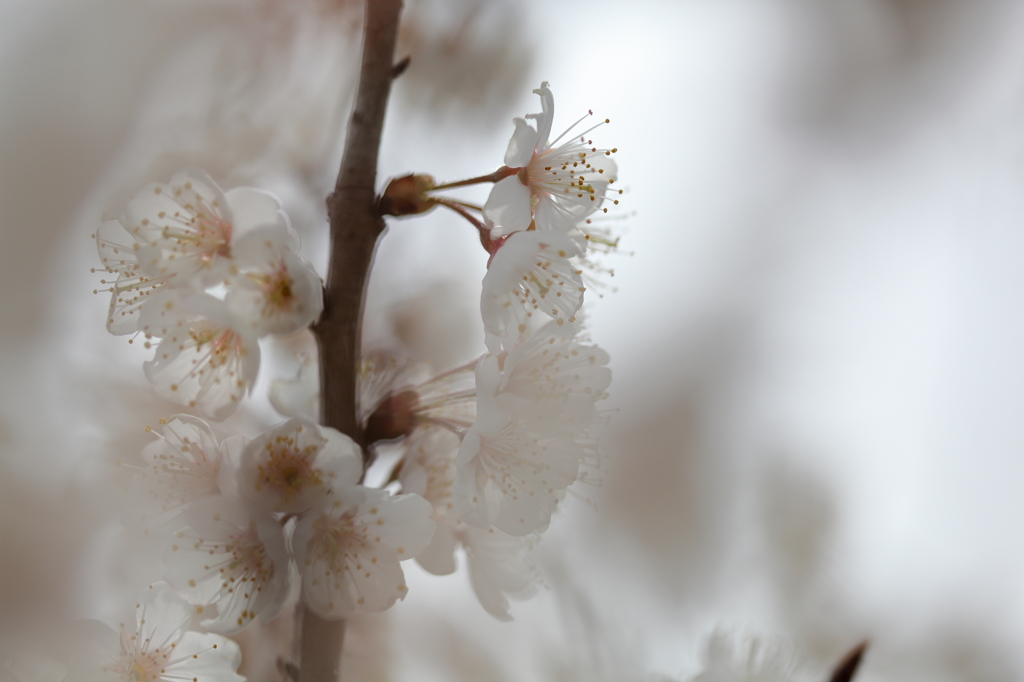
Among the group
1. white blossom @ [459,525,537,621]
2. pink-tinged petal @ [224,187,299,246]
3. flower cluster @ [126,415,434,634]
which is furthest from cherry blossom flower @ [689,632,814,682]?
pink-tinged petal @ [224,187,299,246]

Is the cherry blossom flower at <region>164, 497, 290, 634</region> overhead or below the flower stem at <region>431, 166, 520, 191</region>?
below

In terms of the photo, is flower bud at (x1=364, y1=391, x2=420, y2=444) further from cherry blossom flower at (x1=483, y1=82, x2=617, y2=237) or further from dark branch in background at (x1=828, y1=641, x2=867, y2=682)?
dark branch in background at (x1=828, y1=641, x2=867, y2=682)

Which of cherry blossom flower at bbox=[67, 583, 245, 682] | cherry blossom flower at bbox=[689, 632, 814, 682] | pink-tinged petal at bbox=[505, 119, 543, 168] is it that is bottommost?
cherry blossom flower at bbox=[689, 632, 814, 682]

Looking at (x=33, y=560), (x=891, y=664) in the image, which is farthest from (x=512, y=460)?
(x=891, y=664)

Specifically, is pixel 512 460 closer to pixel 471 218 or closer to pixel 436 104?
pixel 471 218

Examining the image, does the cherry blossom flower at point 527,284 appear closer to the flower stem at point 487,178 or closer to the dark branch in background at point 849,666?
the flower stem at point 487,178

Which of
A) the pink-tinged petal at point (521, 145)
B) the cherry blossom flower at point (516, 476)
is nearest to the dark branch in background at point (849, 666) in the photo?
the cherry blossom flower at point (516, 476)
